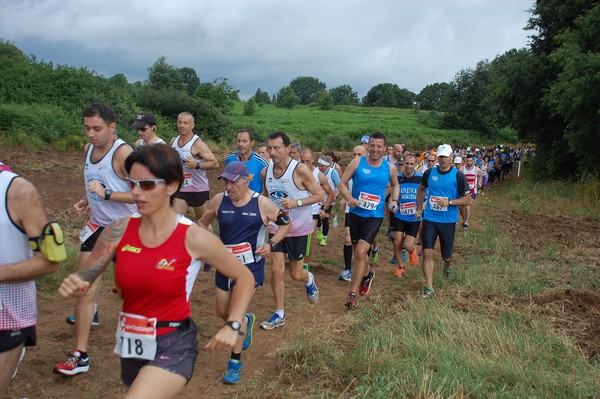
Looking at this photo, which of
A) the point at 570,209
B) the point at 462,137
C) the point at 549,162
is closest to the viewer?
the point at 570,209

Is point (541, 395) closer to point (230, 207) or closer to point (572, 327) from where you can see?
point (572, 327)

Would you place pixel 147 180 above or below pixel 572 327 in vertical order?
above

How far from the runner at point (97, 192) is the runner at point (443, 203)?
170 inches

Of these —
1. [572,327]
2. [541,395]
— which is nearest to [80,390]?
[541,395]

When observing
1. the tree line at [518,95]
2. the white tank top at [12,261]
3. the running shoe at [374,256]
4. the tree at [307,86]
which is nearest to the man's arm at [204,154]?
the running shoe at [374,256]

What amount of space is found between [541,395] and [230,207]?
3.18 metres

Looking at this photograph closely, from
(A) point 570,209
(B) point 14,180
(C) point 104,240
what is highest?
(B) point 14,180

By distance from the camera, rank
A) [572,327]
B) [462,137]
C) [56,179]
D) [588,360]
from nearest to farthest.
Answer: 1. [588,360]
2. [572,327]
3. [56,179]
4. [462,137]

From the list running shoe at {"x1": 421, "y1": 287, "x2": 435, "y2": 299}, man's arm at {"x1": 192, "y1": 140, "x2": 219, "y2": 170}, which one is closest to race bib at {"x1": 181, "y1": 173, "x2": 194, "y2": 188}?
man's arm at {"x1": 192, "y1": 140, "x2": 219, "y2": 170}

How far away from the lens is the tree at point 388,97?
9856 centimetres

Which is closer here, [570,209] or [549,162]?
[570,209]

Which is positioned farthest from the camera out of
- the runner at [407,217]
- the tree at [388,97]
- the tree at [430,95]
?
the tree at [430,95]

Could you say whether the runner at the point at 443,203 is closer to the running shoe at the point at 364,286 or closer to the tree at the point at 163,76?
the running shoe at the point at 364,286

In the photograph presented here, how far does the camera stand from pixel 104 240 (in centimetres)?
301
